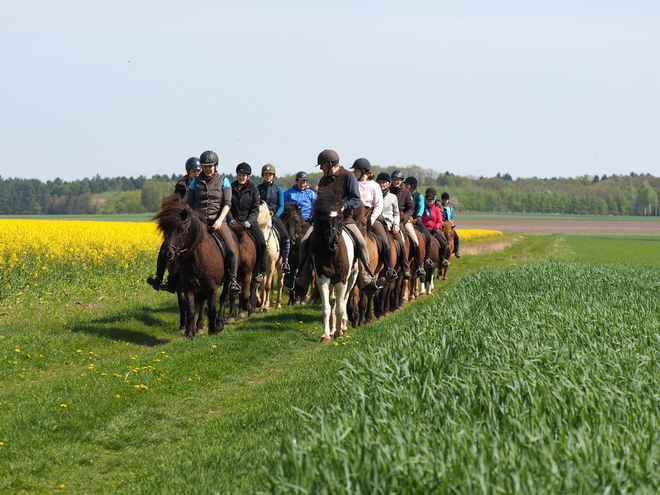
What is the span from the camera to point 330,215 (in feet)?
34.8

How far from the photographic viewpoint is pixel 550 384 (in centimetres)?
507

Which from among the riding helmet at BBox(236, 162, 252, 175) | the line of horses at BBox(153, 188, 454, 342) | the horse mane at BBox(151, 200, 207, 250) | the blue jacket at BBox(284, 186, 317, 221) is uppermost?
the riding helmet at BBox(236, 162, 252, 175)

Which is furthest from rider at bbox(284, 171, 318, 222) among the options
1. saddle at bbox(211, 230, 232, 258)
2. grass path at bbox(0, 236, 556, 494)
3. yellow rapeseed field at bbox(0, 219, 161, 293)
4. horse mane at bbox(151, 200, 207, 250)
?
horse mane at bbox(151, 200, 207, 250)

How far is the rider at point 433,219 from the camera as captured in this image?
18.8m

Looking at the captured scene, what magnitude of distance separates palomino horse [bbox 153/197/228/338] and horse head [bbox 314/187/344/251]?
182 cm

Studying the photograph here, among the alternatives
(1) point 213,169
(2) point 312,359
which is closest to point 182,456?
(2) point 312,359

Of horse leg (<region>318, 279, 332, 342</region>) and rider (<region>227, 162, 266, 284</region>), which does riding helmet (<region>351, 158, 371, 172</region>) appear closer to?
rider (<region>227, 162, 266, 284</region>)

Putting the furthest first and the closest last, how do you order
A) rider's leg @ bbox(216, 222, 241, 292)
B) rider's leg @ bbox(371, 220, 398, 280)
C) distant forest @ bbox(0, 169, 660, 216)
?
distant forest @ bbox(0, 169, 660, 216) → rider's leg @ bbox(371, 220, 398, 280) → rider's leg @ bbox(216, 222, 241, 292)

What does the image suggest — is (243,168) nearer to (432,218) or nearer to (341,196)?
(341,196)

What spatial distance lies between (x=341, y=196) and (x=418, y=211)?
4.96 m

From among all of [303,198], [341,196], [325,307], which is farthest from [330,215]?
[303,198]

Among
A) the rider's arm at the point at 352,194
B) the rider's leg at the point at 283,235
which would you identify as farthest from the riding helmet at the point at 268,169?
the rider's arm at the point at 352,194

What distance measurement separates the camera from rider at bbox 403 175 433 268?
51.6ft

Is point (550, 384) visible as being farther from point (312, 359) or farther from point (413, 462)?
point (312, 359)
